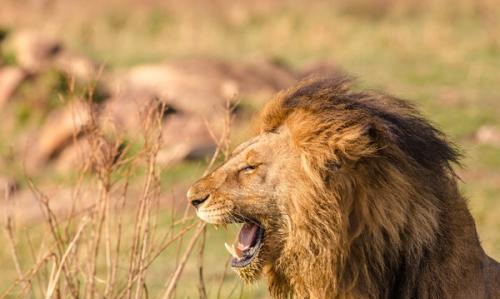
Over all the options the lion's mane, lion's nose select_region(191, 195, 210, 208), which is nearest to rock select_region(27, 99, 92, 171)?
lion's nose select_region(191, 195, 210, 208)

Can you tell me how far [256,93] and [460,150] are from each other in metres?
12.3

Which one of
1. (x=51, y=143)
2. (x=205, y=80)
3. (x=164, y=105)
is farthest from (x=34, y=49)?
(x=164, y=105)

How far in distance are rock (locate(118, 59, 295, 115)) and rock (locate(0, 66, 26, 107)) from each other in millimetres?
1713

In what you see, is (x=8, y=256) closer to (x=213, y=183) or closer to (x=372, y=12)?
(x=213, y=183)

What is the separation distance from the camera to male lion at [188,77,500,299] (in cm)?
397

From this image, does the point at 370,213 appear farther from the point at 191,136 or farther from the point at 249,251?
the point at 191,136

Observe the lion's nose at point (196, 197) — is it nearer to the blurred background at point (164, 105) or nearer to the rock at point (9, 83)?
the blurred background at point (164, 105)

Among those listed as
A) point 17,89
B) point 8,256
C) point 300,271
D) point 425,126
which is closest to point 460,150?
point 425,126

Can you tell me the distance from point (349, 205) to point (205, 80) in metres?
13.2

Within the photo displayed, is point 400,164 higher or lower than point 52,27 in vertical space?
lower

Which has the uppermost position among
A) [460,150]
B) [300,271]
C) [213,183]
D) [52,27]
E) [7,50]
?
[52,27]

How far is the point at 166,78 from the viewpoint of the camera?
17438 millimetres

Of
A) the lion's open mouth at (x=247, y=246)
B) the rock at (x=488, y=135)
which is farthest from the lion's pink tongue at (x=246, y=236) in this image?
the rock at (x=488, y=135)

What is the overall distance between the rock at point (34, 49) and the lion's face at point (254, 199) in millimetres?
15069
